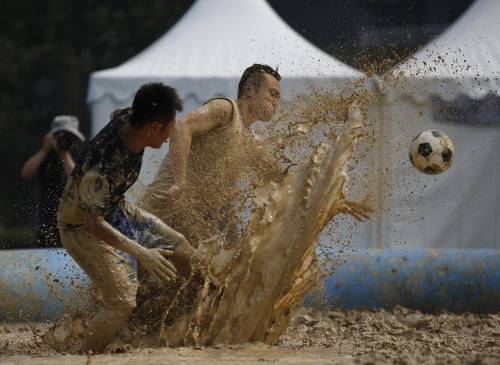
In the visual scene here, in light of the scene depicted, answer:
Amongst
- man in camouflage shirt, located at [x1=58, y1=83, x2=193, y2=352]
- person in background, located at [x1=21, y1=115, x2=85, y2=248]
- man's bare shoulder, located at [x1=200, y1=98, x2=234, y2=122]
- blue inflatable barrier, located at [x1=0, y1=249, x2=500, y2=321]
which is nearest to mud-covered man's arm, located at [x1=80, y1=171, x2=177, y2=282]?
man in camouflage shirt, located at [x1=58, y1=83, x2=193, y2=352]

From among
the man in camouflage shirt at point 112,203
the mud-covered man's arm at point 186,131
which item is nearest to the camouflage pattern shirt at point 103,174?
the man in camouflage shirt at point 112,203

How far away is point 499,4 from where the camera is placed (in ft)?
36.9

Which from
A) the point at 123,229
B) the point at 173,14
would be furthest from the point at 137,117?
the point at 173,14

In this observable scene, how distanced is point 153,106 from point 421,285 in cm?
410

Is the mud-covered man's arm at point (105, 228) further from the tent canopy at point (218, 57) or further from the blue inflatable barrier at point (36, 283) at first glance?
the tent canopy at point (218, 57)

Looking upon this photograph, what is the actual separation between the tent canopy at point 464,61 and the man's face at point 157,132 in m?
4.97

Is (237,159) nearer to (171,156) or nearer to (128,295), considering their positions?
(171,156)

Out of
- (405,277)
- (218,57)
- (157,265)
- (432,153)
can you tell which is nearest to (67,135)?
(218,57)

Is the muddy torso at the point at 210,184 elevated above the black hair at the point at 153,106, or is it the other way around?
the black hair at the point at 153,106

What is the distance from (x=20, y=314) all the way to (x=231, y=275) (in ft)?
9.56

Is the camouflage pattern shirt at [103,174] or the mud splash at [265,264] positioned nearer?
the camouflage pattern shirt at [103,174]

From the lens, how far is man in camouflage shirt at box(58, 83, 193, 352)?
545 centimetres

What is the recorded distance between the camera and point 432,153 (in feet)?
23.8

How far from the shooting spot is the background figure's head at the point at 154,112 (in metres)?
5.45
